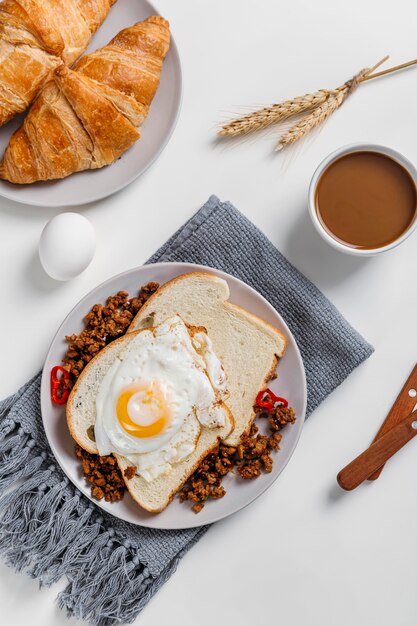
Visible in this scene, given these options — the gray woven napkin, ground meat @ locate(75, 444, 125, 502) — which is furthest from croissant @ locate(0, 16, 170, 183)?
ground meat @ locate(75, 444, 125, 502)

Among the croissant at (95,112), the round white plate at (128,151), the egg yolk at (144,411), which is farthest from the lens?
the round white plate at (128,151)

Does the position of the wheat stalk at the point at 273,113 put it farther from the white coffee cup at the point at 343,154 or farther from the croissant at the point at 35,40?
the croissant at the point at 35,40

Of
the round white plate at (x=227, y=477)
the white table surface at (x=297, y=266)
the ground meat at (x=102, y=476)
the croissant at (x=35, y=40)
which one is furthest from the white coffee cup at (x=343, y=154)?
the ground meat at (x=102, y=476)

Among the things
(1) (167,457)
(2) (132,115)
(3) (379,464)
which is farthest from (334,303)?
(2) (132,115)

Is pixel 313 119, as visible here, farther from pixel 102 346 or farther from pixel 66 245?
pixel 102 346

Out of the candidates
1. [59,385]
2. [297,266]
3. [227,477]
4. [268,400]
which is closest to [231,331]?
[268,400]

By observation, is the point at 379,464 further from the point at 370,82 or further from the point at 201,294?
the point at 370,82

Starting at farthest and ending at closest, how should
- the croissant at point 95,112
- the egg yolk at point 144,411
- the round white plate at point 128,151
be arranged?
the round white plate at point 128,151, the croissant at point 95,112, the egg yolk at point 144,411

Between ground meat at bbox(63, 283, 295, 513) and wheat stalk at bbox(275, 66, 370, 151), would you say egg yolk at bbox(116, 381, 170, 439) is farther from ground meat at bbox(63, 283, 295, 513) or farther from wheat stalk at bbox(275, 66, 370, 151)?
wheat stalk at bbox(275, 66, 370, 151)
